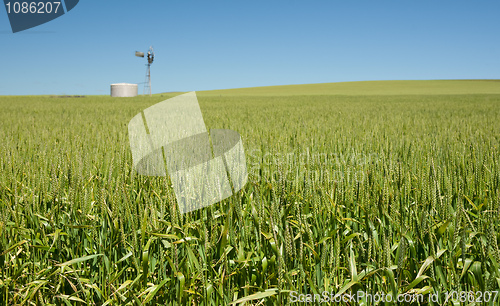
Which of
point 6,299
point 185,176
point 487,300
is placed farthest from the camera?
point 185,176

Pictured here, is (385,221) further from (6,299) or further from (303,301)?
(6,299)

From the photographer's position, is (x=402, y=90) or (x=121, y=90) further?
(x=402, y=90)

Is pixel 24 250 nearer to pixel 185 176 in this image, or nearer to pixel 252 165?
pixel 185 176

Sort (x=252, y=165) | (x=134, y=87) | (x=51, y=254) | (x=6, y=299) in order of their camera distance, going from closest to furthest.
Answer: (x=6, y=299)
(x=51, y=254)
(x=252, y=165)
(x=134, y=87)

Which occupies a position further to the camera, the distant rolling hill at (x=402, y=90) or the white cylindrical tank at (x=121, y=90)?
the white cylindrical tank at (x=121, y=90)

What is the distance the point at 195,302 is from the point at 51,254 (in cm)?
79

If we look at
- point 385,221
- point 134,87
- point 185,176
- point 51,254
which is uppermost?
point 134,87

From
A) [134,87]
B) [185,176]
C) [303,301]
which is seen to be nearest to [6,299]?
[185,176]

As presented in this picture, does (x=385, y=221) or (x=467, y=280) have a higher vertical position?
(x=385, y=221)

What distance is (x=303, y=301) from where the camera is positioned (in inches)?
48.0

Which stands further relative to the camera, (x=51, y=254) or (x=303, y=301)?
(x=51, y=254)

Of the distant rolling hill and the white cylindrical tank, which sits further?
the white cylindrical tank

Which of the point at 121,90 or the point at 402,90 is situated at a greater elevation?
the point at 402,90

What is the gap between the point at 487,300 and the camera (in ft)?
3.84
